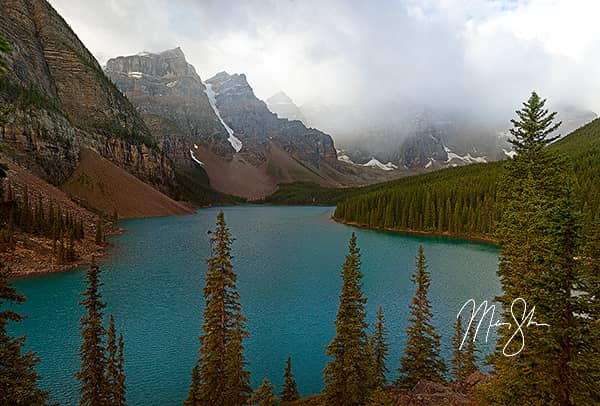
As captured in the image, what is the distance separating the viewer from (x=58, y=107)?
438 ft

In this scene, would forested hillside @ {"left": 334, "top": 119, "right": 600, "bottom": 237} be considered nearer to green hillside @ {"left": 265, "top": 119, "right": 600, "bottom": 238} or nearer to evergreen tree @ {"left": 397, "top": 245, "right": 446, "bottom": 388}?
green hillside @ {"left": 265, "top": 119, "right": 600, "bottom": 238}

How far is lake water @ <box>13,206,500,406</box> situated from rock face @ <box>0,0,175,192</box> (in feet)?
203

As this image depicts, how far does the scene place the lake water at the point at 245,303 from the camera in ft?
76.5

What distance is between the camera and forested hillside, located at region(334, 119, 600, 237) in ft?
289

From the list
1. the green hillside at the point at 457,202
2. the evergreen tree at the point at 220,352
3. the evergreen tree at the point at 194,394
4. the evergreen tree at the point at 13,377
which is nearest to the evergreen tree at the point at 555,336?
the evergreen tree at the point at 220,352

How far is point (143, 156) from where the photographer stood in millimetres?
177125

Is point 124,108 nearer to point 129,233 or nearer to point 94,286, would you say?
point 129,233

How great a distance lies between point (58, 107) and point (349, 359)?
161210 millimetres

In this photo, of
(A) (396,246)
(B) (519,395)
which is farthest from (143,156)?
(B) (519,395)

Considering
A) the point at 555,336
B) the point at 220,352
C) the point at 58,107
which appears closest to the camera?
the point at 555,336

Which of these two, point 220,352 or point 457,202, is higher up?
point 457,202

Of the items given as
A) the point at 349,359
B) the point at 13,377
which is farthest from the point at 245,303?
the point at 13,377

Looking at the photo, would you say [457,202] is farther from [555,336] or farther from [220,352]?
[555,336]

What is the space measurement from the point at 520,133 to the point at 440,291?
28.0 meters
